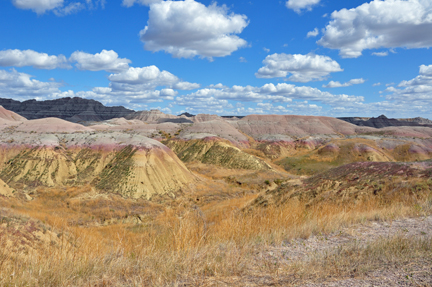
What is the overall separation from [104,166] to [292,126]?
112667 millimetres

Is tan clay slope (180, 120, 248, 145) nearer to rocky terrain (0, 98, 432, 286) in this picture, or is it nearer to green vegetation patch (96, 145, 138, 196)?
rocky terrain (0, 98, 432, 286)

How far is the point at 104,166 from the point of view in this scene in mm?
38594

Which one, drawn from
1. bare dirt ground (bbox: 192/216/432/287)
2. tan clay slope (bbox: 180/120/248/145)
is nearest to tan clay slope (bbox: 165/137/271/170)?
tan clay slope (bbox: 180/120/248/145)

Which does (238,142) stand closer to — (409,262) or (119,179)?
(119,179)

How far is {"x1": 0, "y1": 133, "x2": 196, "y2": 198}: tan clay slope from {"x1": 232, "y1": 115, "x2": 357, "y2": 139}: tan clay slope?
3525 inches

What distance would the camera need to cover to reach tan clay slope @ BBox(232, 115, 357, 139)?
131375 mm

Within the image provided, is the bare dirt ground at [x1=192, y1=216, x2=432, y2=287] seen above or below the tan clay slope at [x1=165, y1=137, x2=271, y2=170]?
above

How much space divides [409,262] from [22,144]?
153ft

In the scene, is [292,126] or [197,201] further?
[292,126]

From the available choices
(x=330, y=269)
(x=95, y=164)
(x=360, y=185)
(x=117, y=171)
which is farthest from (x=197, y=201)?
(x=330, y=269)

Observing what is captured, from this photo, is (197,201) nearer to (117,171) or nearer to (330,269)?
(117,171)

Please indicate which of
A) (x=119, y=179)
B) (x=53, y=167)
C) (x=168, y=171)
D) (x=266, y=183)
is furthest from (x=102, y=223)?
(x=266, y=183)

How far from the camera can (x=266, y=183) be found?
4409 cm

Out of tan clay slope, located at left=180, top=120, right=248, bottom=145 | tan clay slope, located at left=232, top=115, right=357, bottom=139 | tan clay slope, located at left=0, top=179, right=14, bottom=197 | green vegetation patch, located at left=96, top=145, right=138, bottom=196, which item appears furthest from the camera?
tan clay slope, located at left=232, top=115, right=357, bottom=139
